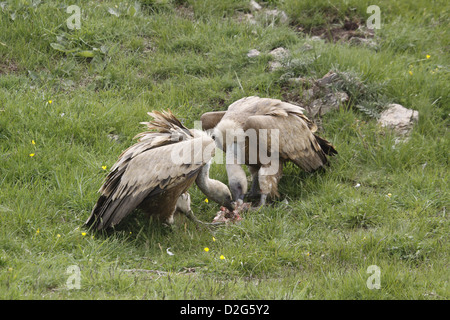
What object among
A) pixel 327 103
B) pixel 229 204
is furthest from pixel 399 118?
pixel 229 204

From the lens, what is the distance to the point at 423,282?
4.68m

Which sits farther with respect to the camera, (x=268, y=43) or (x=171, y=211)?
(x=268, y=43)

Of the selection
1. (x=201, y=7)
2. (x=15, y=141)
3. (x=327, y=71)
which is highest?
(x=201, y=7)

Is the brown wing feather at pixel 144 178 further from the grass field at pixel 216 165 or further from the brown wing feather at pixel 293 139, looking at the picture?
the brown wing feather at pixel 293 139

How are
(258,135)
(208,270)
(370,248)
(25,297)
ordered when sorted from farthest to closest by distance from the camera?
(258,135), (370,248), (208,270), (25,297)

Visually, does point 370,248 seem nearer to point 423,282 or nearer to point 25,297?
point 423,282

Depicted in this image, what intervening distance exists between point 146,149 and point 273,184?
1.46 metres

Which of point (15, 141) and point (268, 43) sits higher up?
point (268, 43)

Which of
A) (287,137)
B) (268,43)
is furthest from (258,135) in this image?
(268,43)

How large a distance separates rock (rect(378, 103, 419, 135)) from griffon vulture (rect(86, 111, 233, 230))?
2.68 m

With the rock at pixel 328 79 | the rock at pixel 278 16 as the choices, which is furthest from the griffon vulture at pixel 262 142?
the rock at pixel 278 16

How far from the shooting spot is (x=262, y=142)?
623cm

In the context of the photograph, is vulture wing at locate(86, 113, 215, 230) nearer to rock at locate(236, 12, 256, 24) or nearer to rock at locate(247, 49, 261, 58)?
rock at locate(247, 49, 261, 58)

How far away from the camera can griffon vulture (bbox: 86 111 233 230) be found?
5.34 m
